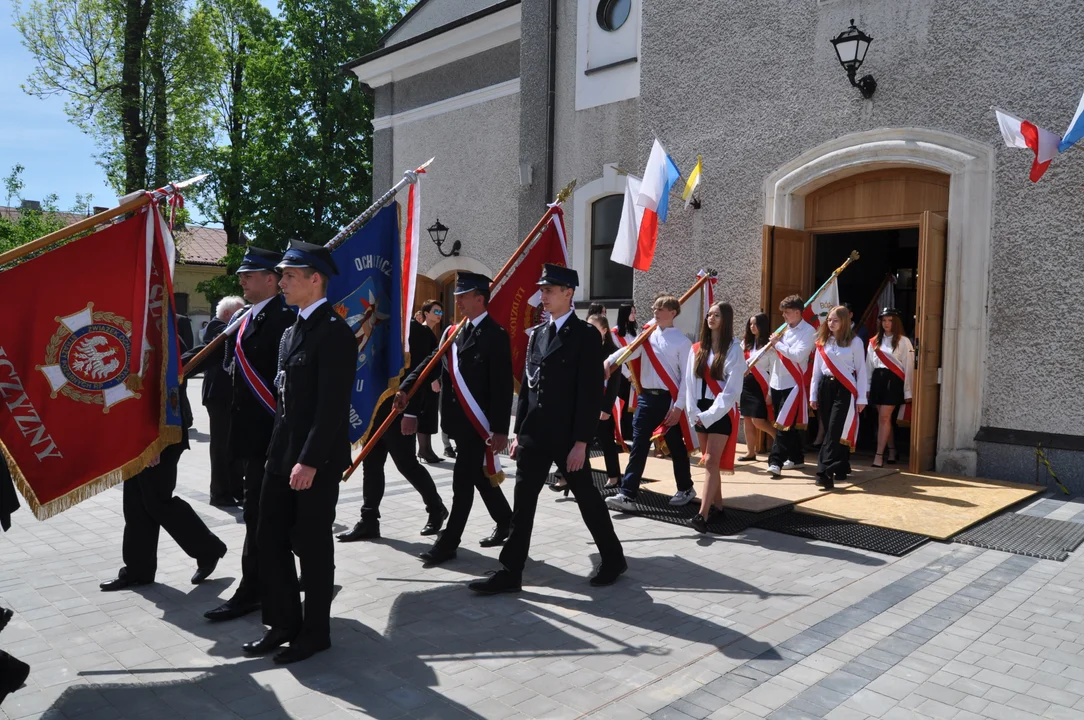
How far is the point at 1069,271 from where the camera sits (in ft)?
25.3

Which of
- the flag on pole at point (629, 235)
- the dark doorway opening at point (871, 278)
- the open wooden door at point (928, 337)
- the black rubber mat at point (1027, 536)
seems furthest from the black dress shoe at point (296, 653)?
the dark doorway opening at point (871, 278)

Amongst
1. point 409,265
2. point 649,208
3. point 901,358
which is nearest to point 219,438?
point 409,265

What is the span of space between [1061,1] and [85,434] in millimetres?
8682

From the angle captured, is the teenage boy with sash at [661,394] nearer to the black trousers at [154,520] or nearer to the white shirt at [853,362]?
the white shirt at [853,362]

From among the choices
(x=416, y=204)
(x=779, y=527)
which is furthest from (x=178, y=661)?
(x=779, y=527)

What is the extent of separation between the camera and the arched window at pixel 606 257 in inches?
485

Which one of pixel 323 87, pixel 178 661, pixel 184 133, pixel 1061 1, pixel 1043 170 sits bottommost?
pixel 178 661

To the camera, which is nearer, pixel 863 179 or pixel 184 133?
pixel 863 179

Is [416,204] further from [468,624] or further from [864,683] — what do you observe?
[864,683]

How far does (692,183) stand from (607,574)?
5.86m

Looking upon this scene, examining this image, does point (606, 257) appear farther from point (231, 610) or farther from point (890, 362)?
point (231, 610)

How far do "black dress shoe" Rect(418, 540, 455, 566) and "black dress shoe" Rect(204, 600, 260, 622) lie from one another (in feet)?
4.04

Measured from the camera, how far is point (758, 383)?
8.81 metres

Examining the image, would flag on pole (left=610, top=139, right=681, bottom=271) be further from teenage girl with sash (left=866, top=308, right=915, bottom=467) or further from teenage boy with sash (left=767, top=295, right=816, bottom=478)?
teenage girl with sash (left=866, top=308, right=915, bottom=467)
